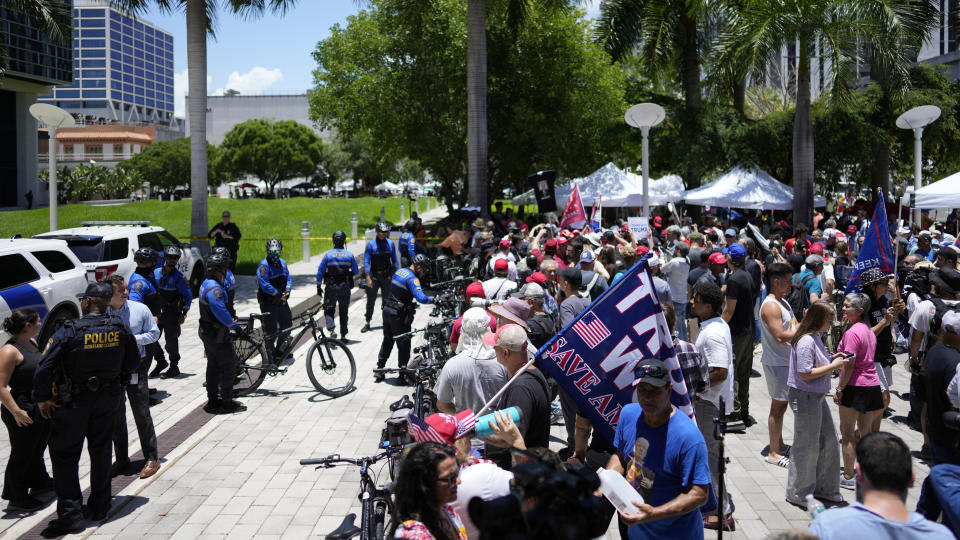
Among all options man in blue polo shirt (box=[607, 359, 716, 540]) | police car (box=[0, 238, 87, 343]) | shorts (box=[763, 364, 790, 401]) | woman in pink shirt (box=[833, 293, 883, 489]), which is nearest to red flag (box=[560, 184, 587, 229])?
shorts (box=[763, 364, 790, 401])

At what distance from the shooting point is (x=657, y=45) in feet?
89.5

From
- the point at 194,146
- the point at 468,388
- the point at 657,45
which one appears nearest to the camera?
the point at 468,388

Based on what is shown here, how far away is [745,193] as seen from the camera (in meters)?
22.9

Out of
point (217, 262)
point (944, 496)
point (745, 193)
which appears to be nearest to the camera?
point (944, 496)

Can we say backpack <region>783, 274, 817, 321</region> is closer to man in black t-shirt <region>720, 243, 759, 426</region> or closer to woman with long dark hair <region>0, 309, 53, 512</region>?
man in black t-shirt <region>720, 243, 759, 426</region>

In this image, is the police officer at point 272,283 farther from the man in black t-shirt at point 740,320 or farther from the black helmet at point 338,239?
the man in black t-shirt at point 740,320

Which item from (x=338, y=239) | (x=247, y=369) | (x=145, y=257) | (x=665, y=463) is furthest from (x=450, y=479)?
(x=338, y=239)

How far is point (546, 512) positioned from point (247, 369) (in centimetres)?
810

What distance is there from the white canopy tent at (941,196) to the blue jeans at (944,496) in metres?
10.7

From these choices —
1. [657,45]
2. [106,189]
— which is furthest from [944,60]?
[106,189]

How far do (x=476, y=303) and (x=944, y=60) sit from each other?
51.5 metres

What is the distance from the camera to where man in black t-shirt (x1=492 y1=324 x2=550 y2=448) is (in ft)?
15.9

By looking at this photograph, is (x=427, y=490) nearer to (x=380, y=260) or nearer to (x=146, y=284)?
(x=146, y=284)

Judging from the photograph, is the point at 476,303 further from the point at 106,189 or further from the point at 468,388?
the point at 106,189
